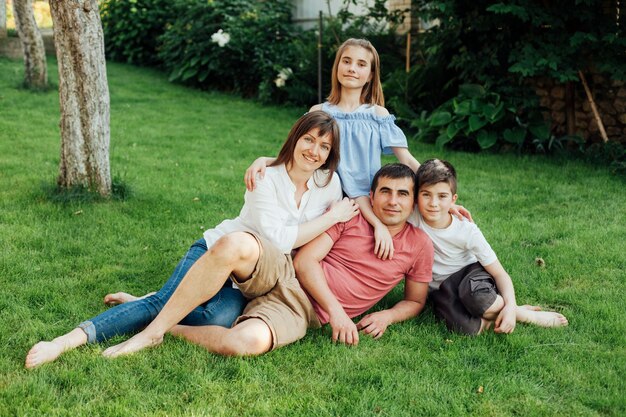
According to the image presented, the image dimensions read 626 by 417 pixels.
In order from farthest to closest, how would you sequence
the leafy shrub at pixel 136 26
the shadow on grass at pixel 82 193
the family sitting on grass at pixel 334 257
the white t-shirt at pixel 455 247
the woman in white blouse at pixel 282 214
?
the leafy shrub at pixel 136 26 < the shadow on grass at pixel 82 193 < the white t-shirt at pixel 455 247 < the woman in white blouse at pixel 282 214 < the family sitting on grass at pixel 334 257

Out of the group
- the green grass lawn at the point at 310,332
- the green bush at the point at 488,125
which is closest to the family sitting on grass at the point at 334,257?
the green grass lawn at the point at 310,332

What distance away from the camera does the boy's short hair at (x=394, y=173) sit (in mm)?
3510

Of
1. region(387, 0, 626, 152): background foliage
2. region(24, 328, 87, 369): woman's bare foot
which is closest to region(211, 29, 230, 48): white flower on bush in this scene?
region(387, 0, 626, 152): background foliage

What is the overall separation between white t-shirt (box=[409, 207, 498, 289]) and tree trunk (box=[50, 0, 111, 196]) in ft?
9.01

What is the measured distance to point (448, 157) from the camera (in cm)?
769

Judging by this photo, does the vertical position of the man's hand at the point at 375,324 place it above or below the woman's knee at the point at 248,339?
below

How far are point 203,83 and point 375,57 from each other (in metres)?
8.46

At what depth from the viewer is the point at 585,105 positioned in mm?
7949

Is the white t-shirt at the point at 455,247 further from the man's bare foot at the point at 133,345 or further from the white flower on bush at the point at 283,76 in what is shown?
the white flower on bush at the point at 283,76

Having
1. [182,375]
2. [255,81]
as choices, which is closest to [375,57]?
[182,375]

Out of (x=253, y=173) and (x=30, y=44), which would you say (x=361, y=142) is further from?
(x=30, y=44)

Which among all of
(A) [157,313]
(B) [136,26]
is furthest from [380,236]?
(B) [136,26]

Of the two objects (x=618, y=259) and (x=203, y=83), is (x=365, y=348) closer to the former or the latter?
(x=618, y=259)

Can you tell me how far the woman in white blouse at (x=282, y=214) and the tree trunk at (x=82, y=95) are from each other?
6.99 feet
